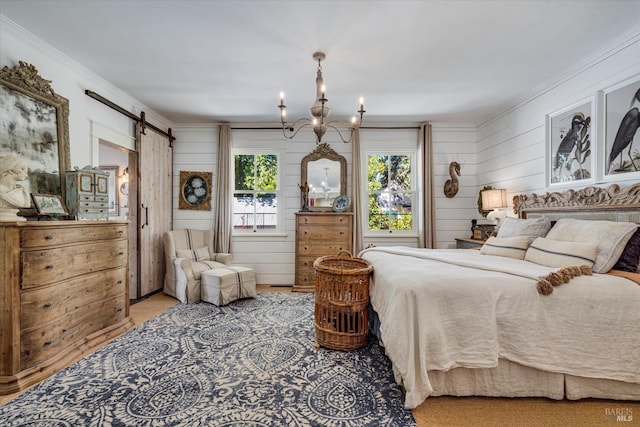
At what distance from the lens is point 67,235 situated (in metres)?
2.28

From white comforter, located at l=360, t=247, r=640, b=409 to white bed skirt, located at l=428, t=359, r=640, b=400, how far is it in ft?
0.28

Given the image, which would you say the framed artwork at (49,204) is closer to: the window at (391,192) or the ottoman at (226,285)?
the ottoman at (226,285)

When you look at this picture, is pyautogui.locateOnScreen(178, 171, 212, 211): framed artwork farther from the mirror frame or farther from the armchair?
the mirror frame

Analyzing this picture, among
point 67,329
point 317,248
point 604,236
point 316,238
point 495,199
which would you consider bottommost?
point 67,329

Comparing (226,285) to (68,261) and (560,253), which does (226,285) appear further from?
(560,253)

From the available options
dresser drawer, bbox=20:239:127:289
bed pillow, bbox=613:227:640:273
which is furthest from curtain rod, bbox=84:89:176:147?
bed pillow, bbox=613:227:640:273

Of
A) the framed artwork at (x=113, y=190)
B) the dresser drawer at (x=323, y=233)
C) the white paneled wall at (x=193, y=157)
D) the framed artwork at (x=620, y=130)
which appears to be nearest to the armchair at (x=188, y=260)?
the white paneled wall at (x=193, y=157)

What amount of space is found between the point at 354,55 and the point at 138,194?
3260 millimetres

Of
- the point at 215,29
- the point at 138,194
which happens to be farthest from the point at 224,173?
the point at 215,29

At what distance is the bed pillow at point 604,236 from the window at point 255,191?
3794 mm

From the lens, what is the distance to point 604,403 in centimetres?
175

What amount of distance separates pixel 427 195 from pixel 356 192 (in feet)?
3.74

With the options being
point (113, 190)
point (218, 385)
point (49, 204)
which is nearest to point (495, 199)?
point (218, 385)

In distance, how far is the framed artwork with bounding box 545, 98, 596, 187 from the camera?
9.16ft
